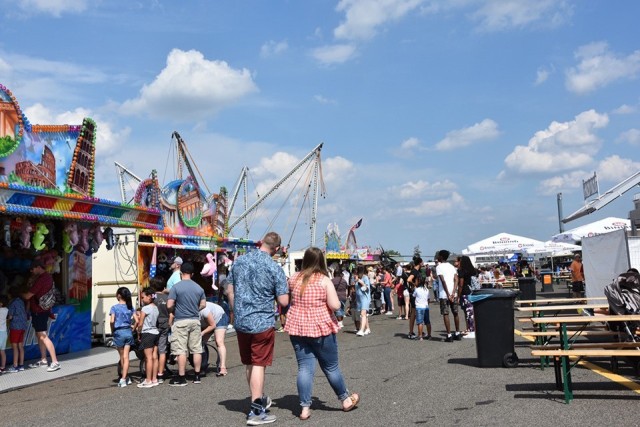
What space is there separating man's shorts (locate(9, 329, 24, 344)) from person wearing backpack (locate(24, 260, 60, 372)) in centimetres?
25

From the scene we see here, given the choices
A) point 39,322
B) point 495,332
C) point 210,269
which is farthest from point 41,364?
point 495,332

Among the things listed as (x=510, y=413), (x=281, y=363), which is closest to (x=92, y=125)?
(x=281, y=363)

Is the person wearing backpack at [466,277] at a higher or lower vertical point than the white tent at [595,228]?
lower

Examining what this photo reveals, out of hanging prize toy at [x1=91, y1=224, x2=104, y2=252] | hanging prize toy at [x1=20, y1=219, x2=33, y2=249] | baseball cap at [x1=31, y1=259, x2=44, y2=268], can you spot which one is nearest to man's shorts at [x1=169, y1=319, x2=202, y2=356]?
hanging prize toy at [x1=20, y1=219, x2=33, y2=249]

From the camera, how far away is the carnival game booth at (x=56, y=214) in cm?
1100

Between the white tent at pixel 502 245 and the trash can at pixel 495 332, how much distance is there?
66.2ft

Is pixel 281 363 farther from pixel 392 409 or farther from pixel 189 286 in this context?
pixel 392 409

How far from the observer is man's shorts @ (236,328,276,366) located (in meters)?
6.44

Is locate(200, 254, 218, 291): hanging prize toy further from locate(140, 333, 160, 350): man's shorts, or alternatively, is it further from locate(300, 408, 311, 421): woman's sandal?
locate(300, 408, 311, 421): woman's sandal

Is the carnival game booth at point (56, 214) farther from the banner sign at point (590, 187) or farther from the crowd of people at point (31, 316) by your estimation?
the banner sign at point (590, 187)

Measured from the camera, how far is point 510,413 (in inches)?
243

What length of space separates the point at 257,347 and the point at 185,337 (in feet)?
9.08

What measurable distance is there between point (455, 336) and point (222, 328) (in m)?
5.09

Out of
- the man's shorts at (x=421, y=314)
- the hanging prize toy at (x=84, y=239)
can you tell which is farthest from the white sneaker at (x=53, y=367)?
the man's shorts at (x=421, y=314)
